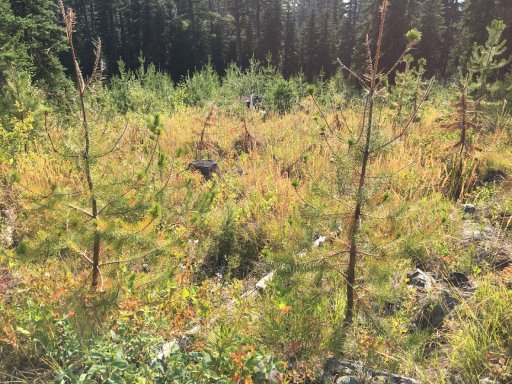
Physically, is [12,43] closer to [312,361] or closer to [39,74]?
[39,74]

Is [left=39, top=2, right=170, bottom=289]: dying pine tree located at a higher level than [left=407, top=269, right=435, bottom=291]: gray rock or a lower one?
higher

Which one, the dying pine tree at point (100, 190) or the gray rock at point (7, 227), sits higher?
the dying pine tree at point (100, 190)

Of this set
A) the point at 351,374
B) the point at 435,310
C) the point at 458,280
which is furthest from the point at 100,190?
the point at 458,280

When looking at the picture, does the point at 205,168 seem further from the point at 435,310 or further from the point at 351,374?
the point at 351,374

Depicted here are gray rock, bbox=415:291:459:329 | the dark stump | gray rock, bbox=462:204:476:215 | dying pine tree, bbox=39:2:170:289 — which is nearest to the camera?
dying pine tree, bbox=39:2:170:289

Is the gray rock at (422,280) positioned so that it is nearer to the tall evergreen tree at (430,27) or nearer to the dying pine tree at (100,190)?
the dying pine tree at (100,190)

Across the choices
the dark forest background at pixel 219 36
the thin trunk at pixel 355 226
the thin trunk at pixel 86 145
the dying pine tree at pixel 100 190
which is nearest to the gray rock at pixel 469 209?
the thin trunk at pixel 355 226

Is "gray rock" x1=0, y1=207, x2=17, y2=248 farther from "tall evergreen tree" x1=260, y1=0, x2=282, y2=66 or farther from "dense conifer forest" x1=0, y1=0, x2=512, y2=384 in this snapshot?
"tall evergreen tree" x1=260, y1=0, x2=282, y2=66

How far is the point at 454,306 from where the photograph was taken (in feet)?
9.24

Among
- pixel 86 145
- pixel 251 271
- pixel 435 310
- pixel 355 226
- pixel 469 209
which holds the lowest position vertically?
pixel 251 271

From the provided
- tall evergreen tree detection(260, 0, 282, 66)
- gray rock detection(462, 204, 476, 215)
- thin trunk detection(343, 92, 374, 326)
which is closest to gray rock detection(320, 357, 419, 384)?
thin trunk detection(343, 92, 374, 326)

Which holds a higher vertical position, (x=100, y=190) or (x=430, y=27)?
(x=430, y=27)

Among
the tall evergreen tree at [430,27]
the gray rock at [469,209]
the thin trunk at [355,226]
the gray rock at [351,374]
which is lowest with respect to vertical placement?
the gray rock at [351,374]

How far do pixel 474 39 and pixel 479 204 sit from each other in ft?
72.4
